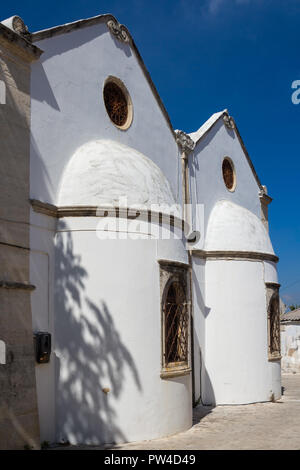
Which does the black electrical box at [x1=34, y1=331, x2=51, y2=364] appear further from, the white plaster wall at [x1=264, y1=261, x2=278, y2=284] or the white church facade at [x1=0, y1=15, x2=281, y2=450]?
the white plaster wall at [x1=264, y1=261, x2=278, y2=284]

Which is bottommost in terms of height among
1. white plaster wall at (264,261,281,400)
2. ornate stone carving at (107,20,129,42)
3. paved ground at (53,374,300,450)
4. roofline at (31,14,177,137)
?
paved ground at (53,374,300,450)

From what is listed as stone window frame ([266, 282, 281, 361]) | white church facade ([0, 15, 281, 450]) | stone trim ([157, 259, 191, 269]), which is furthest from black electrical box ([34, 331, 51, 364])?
stone window frame ([266, 282, 281, 361])

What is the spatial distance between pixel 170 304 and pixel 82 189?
2615 millimetres

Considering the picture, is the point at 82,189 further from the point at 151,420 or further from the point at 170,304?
the point at 151,420

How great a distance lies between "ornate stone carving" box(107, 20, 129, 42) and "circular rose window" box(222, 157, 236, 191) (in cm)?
544

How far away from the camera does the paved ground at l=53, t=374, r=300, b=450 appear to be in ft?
29.2

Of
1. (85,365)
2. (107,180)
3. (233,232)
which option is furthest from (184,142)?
(85,365)

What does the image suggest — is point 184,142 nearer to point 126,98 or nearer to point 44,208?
point 126,98

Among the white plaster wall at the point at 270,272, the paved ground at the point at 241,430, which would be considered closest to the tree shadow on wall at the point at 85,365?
the paved ground at the point at 241,430

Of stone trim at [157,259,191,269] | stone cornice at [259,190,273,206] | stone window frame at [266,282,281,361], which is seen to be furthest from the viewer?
stone cornice at [259,190,273,206]

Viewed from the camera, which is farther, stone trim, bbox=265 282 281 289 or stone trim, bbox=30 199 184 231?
stone trim, bbox=265 282 281 289

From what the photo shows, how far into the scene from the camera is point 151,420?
9086 mm

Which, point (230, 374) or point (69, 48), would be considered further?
point (230, 374)
